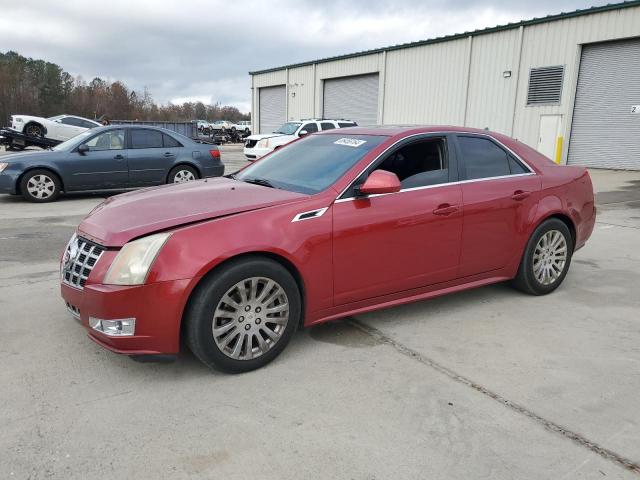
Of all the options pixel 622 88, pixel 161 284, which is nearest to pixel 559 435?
pixel 161 284

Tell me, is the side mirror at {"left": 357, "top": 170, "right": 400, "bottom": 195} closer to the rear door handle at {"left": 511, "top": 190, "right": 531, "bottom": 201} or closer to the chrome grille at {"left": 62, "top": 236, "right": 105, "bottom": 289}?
the rear door handle at {"left": 511, "top": 190, "right": 531, "bottom": 201}

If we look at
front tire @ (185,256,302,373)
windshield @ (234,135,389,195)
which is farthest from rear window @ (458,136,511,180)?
front tire @ (185,256,302,373)

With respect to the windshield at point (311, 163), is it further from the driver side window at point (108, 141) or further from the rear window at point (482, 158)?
the driver side window at point (108, 141)

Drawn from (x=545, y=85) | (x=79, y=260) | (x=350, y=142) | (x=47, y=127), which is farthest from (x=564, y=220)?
(x=47, y=127)

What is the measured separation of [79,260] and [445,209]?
2.63 m

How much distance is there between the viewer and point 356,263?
12.1 ft

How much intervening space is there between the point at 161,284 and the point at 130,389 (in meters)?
0.69

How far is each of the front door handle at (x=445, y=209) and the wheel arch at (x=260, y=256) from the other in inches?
48.9

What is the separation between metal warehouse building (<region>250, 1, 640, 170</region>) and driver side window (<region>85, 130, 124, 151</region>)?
1629cm

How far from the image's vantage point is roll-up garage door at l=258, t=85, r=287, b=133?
37062mm

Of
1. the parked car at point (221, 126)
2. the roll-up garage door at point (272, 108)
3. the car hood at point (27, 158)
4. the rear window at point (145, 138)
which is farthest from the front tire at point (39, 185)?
the parked car at point (221, 126)

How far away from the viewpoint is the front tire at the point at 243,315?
10.3ft

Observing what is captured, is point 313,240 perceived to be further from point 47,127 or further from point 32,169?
point 47,127

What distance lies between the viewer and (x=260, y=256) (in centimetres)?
332
